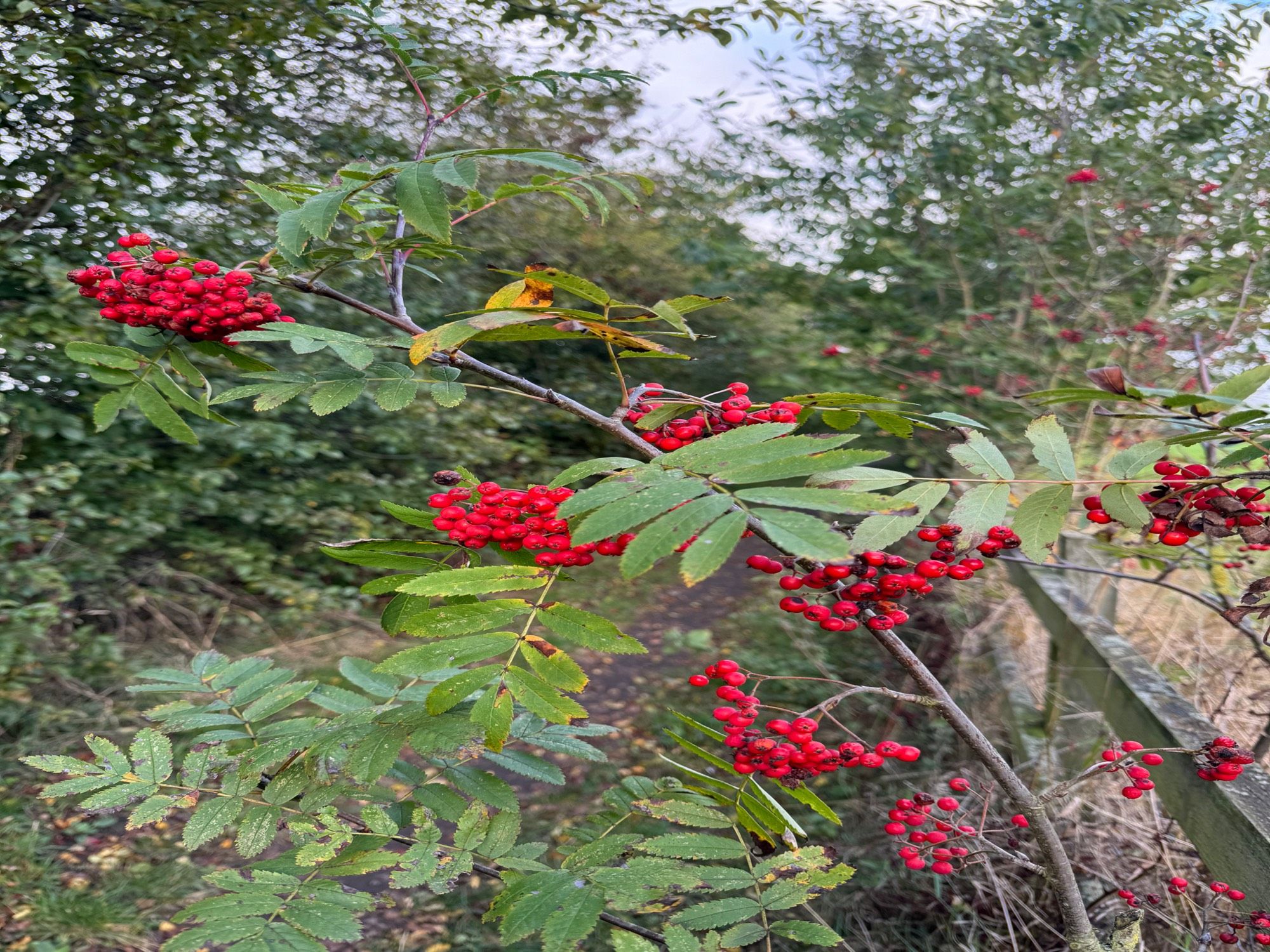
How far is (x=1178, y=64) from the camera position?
4.55m

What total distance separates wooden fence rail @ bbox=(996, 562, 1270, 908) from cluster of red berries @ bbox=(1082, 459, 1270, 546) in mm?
663

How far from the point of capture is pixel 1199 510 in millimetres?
1007

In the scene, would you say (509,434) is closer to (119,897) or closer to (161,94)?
(161,94)

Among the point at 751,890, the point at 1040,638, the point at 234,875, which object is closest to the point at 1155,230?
the point at 1040,638

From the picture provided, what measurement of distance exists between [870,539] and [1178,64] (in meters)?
5.14

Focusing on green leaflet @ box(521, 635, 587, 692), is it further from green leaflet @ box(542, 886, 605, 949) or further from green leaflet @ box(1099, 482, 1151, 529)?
green leaflet @ box(1099, 482, 1151, 529)

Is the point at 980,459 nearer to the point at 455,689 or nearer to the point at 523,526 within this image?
the point at 523,526

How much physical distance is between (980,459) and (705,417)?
363mm

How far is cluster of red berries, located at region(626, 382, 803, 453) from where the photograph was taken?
1087 millimetres

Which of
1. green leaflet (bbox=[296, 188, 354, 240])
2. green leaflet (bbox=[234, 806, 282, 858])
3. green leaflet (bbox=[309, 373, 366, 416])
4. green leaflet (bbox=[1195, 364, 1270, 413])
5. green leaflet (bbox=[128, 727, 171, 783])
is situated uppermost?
green leaflet (bbox=[1195, 364, 1270, 413])

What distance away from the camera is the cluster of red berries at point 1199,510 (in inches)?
38.2

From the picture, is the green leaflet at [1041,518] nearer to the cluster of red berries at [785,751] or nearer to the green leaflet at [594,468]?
the cluster of red berries at [785,751]

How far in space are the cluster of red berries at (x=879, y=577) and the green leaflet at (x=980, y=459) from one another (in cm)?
7

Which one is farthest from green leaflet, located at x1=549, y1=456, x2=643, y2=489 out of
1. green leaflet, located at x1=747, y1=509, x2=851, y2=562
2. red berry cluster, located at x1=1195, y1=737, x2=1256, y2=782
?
red berry cluster, located at x1=1195, y1=737, x2=1256, y2=782
